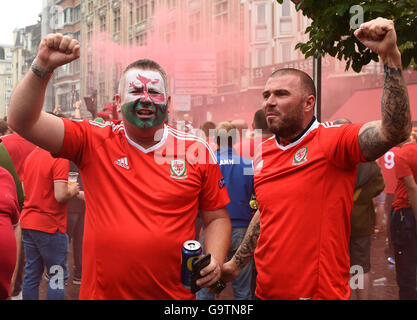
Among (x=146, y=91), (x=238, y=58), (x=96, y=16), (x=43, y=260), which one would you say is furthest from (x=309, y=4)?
(x=96, y=16)

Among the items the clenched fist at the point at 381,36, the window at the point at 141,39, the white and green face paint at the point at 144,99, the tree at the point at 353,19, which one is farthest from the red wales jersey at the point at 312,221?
the window at the point at 141,39

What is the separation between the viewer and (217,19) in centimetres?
1080

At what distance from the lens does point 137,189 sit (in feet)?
7.51

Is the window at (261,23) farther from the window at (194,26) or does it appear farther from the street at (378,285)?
the street at (378,285)

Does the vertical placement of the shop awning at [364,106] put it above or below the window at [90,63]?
below

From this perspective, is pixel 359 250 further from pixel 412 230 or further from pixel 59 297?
pixel 59 297

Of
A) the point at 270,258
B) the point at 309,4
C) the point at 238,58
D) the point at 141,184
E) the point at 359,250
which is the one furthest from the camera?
the point at 238,58

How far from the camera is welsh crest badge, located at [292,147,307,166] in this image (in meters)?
2.69

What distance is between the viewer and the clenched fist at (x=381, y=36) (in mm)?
2012

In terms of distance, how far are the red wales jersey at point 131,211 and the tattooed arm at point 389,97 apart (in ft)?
3.07

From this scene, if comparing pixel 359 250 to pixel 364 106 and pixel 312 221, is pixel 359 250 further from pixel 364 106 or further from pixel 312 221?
pixel 364 106

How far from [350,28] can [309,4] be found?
32cm

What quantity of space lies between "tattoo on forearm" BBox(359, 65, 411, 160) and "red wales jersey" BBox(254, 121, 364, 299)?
174 mm

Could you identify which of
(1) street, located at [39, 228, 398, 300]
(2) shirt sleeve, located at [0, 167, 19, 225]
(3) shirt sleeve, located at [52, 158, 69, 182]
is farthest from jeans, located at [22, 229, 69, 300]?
(2) shirt sleeve, located at [0, 167, 19, 225]
